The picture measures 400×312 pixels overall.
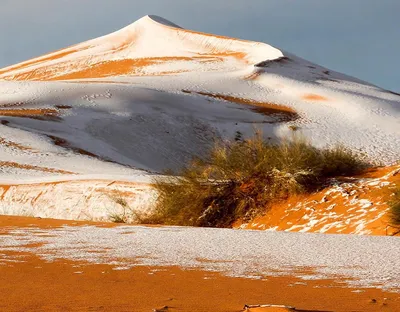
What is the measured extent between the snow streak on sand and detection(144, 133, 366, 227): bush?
3.57 metres

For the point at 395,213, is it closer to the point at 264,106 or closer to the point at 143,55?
the point at 264,106

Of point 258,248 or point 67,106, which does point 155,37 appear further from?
point 258,248

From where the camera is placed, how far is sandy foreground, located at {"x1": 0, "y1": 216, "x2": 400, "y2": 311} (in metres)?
4.57

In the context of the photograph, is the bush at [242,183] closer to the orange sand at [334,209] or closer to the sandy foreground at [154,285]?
the orange sand at [334,209]

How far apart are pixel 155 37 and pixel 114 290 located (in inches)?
3027

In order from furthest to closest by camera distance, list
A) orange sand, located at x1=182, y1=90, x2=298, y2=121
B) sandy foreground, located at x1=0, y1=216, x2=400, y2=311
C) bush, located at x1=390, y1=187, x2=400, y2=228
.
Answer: orange sand, located at x1=182, y1=90, x2=298, y2=121 < bush, located at x1=390, y1=187, x2=400, y2=228 < sandy foreground, located at x1=0, y1=216, x2=400, y2=311

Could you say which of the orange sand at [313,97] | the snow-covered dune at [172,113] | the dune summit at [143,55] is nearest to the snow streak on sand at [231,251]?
the snow-covered dune at [172,113]

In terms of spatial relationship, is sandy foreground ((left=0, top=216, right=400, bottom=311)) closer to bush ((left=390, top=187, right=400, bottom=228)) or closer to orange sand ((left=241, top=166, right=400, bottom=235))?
bush ((left=390, top=187, right=400, bottom=228))

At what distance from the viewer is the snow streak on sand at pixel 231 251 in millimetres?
6109

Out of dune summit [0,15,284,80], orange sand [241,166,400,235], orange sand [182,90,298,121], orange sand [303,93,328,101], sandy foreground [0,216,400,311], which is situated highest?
dune summit [0,15,284,80]

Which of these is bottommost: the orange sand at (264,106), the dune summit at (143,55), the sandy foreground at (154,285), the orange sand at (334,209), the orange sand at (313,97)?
the orange sand at (334,209)

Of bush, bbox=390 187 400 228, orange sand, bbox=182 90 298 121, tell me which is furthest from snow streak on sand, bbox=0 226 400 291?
orange sand, bbox=182 90 298 121

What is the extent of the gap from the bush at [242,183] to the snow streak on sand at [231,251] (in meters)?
3.57

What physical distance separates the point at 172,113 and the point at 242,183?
2542 cm
